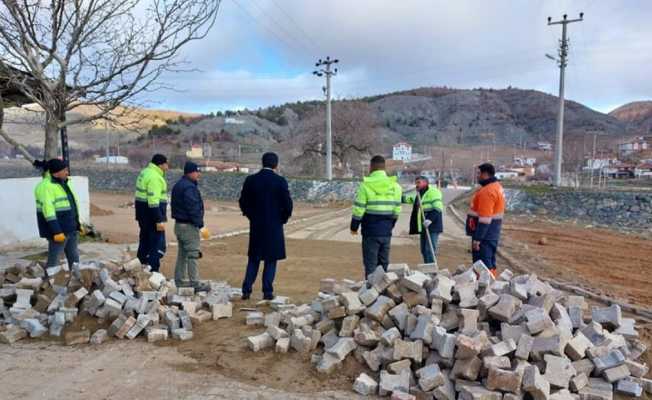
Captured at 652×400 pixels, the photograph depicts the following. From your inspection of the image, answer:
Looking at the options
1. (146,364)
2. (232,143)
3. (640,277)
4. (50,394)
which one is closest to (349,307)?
(146,364)

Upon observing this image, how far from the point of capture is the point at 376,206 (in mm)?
6211

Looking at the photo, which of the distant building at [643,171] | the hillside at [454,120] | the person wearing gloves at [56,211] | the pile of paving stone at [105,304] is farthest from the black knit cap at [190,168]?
the hillside at [454,120]

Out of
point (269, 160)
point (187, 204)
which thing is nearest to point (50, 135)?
point (187, 204)

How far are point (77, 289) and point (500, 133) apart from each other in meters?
88.1

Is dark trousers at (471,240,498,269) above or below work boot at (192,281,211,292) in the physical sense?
above

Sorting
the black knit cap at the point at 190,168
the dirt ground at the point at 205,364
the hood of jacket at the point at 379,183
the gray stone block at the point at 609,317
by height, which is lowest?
the dirt ground at the point at 205,364

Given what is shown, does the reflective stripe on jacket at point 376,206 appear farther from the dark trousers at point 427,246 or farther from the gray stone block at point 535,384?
the gray stone block at point 535,384

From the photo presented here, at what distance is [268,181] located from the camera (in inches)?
242

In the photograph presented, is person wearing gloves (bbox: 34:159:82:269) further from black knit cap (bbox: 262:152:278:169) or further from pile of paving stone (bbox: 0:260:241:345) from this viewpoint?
A: black knit cap (bbox: 262:152:278:169)

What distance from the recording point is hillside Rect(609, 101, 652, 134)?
290 ft

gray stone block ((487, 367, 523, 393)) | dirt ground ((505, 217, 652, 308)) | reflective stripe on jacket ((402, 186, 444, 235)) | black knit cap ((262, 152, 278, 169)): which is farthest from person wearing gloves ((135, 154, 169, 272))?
dirt ground ((505, 217, 652, 308))

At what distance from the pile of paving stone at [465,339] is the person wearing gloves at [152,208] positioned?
2.86 metres

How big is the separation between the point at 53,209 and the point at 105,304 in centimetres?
175

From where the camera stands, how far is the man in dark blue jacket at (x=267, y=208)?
6.15 metres
